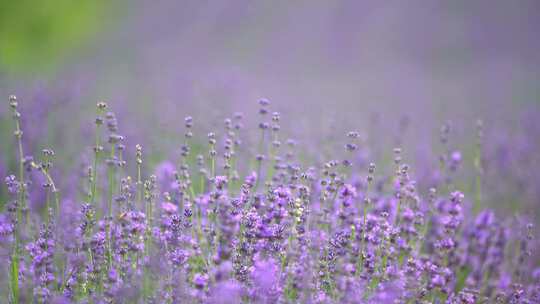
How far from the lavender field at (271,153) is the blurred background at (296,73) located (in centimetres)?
5

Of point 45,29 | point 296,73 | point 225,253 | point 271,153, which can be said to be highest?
point 45,29

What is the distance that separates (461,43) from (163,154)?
12.4 metres

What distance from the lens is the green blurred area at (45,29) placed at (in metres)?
13.0

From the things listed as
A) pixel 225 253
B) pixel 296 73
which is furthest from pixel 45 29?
pixel 225 253

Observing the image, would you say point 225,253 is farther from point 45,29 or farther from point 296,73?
point 45,29

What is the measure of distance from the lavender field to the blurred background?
0.18ft

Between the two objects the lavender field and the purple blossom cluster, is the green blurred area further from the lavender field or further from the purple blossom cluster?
the purple blossom cluster

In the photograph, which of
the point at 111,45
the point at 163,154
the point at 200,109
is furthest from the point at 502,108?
the point at 111,45

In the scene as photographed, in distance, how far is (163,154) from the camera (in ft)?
19.1

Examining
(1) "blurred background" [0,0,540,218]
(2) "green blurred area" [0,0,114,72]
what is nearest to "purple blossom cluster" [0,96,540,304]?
(1) "blurred background" [0,0,540,218]

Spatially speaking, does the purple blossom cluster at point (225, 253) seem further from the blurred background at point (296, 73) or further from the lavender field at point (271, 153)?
the blurred background at point (296, 73)

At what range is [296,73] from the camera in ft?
46.8

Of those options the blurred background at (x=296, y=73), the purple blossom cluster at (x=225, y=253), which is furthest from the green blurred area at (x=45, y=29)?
the purple blossom cluster at (x=225, y=253)

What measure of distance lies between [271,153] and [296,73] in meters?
10.4
